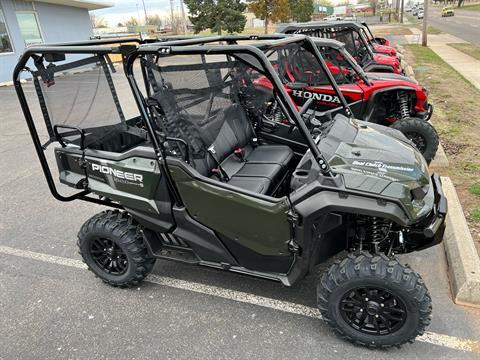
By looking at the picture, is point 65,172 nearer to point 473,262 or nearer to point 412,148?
point 412,148

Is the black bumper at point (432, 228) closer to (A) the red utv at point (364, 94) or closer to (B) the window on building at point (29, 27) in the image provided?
(A) the red utv at point (364, 94)

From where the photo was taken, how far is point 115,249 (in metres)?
3.31

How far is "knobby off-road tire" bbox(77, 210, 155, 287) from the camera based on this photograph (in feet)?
10.5

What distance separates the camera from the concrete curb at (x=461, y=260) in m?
2.99

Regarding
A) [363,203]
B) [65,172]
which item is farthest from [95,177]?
[363,203]

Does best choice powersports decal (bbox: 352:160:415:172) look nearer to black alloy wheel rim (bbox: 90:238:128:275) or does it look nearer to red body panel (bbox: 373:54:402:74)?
black alloy wheel rim (bbox: 90:238:128:275)

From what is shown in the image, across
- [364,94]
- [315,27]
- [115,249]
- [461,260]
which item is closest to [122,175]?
[115,249]

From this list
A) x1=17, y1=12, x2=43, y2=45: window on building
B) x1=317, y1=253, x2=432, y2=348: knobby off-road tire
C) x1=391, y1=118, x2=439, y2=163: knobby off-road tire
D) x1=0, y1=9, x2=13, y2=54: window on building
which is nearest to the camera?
x1=317, y1=253, x2=432, y2=348: knobby off-road tire

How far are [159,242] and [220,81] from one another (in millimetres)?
1348

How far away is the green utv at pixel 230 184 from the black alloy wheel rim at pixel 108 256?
0.5 inches

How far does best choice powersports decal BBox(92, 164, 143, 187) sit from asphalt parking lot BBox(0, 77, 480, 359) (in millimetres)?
977

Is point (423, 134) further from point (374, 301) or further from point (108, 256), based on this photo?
point (108, 256)

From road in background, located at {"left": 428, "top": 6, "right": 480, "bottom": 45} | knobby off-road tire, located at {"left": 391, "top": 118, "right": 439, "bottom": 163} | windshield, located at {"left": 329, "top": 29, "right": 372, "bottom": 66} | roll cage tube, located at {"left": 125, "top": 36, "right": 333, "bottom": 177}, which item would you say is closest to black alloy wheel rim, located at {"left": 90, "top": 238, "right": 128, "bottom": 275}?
roll cage tube, located at {"left": 125, "top": 36, "right": 333, "bottom": 177}

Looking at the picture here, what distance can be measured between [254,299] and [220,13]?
30.1 m
